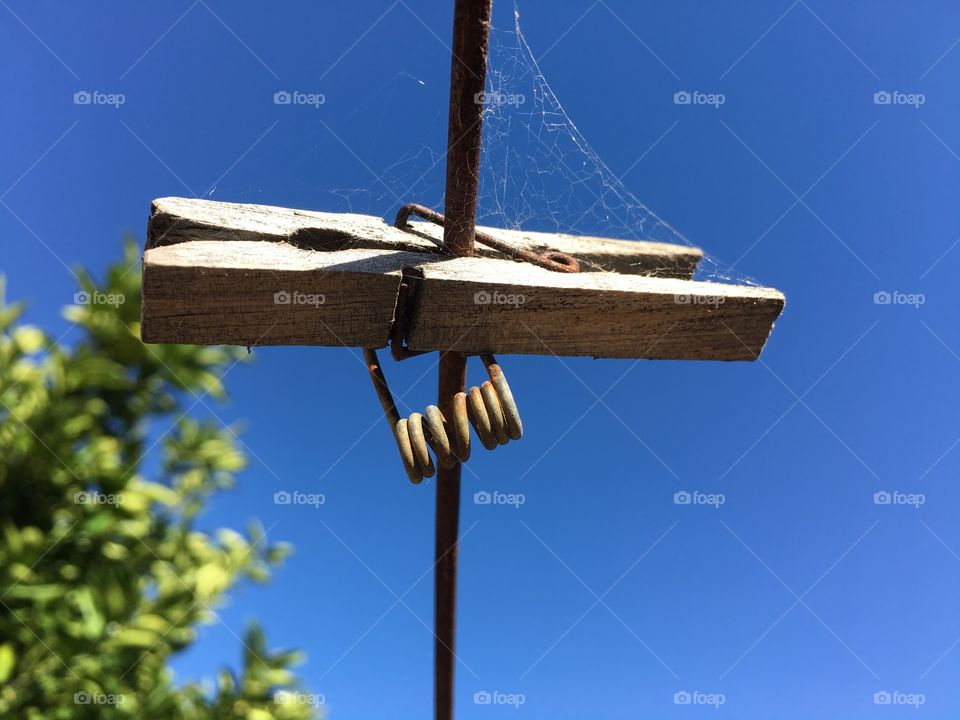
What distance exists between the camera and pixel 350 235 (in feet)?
4.59

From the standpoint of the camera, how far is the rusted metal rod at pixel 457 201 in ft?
3.89

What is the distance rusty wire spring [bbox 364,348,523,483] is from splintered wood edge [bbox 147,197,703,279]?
34 cm

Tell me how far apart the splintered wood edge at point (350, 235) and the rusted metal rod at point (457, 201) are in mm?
126

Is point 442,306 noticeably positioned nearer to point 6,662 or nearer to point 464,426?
point 464,426

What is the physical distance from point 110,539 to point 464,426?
255 cm

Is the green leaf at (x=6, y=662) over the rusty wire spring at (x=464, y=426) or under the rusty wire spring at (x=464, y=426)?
under

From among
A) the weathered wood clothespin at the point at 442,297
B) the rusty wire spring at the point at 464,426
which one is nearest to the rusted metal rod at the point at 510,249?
the weathered wood clothespin at the point at 442,297

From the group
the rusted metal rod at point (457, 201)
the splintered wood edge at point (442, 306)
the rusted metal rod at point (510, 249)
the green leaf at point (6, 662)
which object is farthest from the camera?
the green leaf at point (6, 662)

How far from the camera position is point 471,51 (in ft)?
3.90

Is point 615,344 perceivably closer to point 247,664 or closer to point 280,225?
point 280,225

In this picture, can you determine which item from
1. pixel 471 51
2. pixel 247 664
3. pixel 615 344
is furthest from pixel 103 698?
pixel 471 51

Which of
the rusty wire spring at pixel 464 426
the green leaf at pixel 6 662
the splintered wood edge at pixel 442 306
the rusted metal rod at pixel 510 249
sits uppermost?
→ the rusted metal rod at pixel 510 249

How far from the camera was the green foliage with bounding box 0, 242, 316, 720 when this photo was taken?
2738mm

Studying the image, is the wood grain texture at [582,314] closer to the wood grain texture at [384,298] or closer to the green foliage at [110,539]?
the wood grain texture at [384,298]
